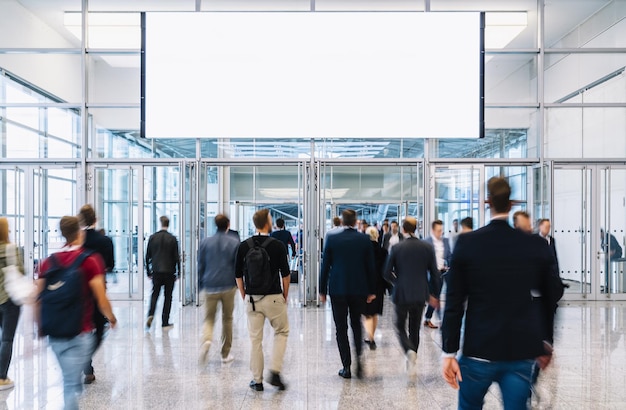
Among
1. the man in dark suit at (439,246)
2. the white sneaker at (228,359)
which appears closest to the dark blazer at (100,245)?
the white sneaker at (228,359)

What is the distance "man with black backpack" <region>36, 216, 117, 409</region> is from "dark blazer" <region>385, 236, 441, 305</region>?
3207mm

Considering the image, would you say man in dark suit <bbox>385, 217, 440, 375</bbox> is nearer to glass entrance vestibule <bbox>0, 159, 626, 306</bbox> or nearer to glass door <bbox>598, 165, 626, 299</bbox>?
glass entrance vestibule <bbox>0, 159, 626, 306</bbox>

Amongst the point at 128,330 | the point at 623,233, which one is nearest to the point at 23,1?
the point at 128,330

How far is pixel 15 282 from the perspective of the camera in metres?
4.39

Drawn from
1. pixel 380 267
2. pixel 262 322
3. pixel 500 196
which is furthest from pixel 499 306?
pixel 380 267

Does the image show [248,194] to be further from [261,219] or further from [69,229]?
[69,229]

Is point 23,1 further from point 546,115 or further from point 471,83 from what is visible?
point 546,115

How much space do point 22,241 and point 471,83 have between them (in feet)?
33.3

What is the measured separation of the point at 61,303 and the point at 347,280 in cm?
287

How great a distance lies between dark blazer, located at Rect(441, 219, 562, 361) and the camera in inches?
103

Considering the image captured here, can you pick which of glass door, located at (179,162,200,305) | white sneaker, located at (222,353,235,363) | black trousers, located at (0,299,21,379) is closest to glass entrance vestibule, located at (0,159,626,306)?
glass door, located at (179,162,200,305)

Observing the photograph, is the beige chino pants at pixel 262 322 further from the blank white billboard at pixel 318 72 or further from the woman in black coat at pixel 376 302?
the blank white billboard at pixel 318 72

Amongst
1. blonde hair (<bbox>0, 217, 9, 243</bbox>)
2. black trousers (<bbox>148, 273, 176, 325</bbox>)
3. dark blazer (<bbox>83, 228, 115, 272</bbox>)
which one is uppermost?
blonde hair (<bbox>0, 217, 9, 243</bbox>)

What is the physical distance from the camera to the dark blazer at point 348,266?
220 inches
